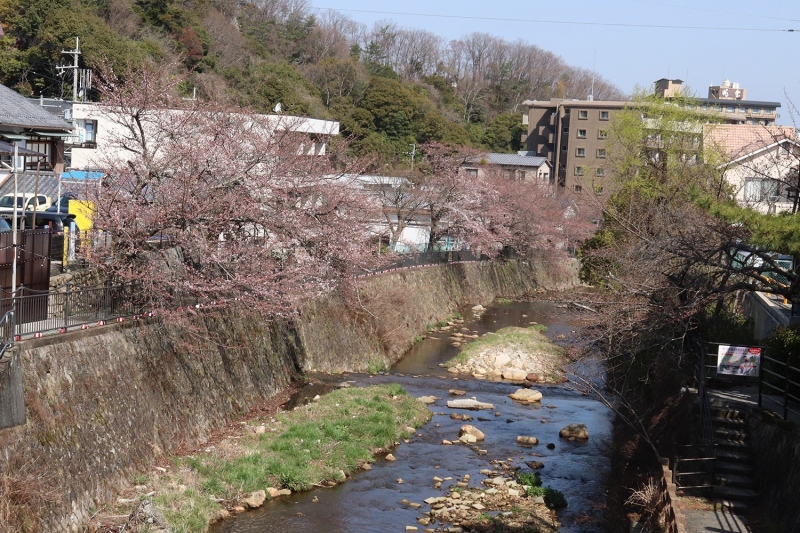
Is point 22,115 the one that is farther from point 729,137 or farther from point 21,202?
point 729,137

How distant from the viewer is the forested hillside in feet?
141

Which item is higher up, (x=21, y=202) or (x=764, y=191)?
(x=764, y=191)

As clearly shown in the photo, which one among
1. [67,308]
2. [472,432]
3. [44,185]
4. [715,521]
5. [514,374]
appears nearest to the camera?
[715,521]

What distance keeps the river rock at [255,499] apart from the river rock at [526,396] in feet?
36.1

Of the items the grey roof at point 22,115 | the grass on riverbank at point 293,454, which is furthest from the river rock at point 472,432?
the grey roof at point 22,115

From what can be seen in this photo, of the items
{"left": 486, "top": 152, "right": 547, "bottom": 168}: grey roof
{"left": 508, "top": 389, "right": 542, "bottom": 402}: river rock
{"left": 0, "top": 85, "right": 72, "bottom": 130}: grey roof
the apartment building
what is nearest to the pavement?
{"left": 508, "top": 389, "right": 542, "bottom": 402}: river rock

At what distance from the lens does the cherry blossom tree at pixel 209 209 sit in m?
16.9

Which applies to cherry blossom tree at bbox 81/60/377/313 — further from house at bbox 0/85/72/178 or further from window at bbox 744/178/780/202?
window at bbox 744/178/780/202

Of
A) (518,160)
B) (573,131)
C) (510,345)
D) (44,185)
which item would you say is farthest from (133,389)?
(573,131)

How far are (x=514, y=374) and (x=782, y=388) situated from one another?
43.2ft

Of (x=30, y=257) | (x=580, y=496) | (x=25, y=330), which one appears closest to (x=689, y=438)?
(x=580, y=496)

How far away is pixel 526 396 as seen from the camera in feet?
79.1

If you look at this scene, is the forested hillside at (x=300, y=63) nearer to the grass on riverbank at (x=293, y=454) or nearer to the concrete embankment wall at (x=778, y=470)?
the grass on riverbank at (x=293, y=454)

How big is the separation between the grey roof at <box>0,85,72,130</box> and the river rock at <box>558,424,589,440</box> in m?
13.8
